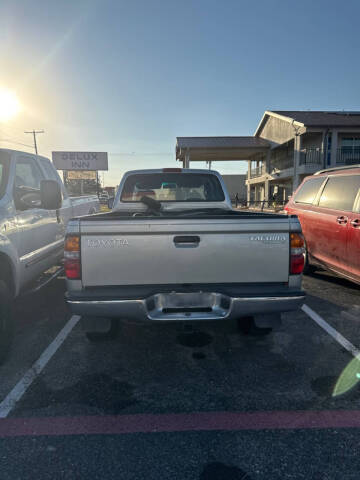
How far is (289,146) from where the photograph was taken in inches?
1148

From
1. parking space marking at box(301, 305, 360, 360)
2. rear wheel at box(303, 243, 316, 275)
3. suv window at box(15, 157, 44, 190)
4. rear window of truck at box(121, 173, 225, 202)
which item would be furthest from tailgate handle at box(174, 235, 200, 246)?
rear wheel at box(303, 243, 316, 275)

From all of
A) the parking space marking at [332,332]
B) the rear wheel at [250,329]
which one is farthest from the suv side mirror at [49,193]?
the parking space marking at [332,332]

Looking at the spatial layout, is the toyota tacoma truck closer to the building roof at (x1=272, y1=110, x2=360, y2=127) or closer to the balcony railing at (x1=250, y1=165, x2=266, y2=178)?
the building roof at (x1=272, y1=110, x2=360, y2=127)

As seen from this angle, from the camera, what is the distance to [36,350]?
366 centimetres

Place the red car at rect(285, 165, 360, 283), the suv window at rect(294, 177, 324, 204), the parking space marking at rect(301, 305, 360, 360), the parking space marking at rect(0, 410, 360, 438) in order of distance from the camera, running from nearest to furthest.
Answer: the parking space marking at rect(0, 410, 360, 438), the parking space marking at rect(301, 305, 360, 360), the red car at rect(285, 165, 360, 283), the suv window at rect(294, 177, 324, 204)

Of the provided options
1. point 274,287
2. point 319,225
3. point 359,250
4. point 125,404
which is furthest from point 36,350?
point 319,225

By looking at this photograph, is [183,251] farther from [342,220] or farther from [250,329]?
[342,220]

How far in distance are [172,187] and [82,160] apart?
4329cm

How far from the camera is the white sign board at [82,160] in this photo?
4469 cm

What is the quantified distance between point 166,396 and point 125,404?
346 millimetres

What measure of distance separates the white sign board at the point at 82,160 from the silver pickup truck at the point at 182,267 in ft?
145

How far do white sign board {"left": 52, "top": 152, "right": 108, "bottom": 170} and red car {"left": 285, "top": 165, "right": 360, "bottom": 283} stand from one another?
41498 mm

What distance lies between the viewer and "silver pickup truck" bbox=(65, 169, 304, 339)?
282 cm

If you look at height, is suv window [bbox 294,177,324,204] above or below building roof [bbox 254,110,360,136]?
below
